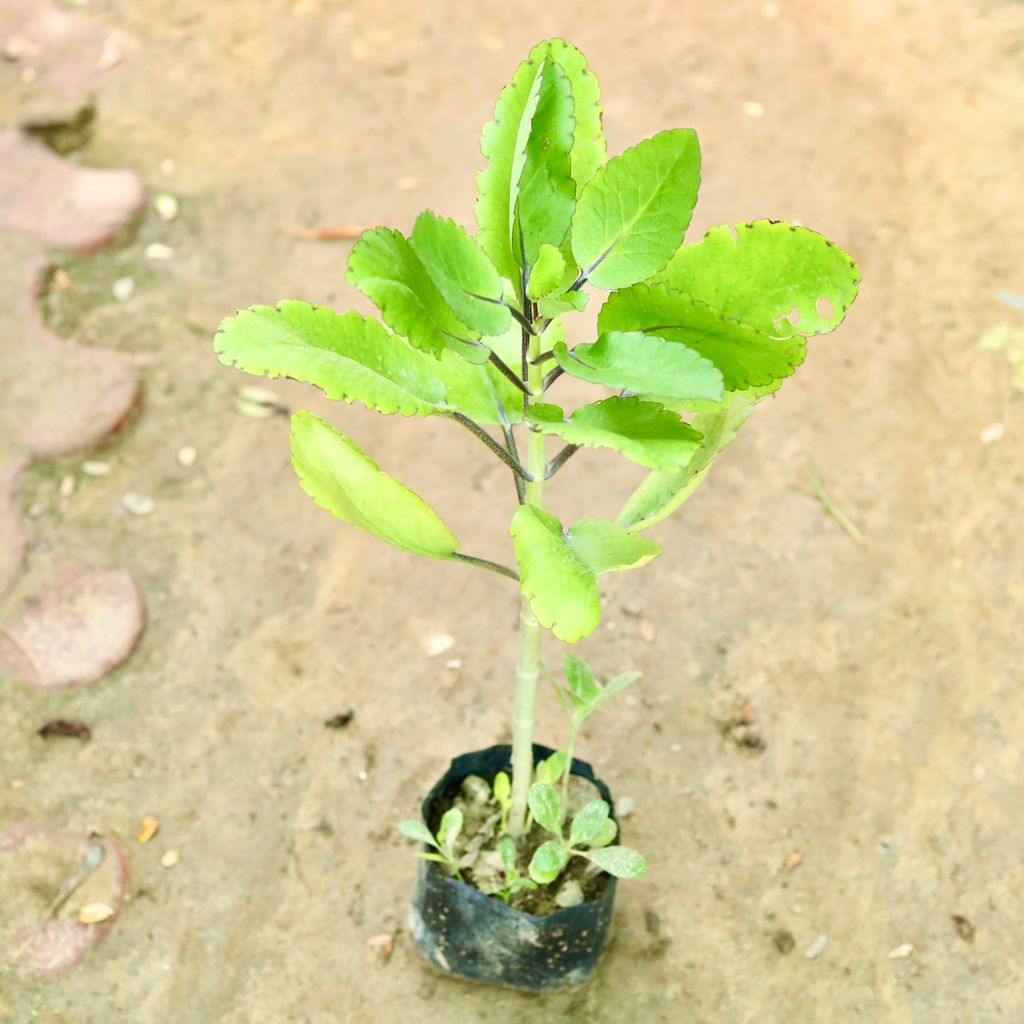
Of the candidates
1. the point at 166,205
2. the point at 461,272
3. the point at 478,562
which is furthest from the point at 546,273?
the point at 166,205

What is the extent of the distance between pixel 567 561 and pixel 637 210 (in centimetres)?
32

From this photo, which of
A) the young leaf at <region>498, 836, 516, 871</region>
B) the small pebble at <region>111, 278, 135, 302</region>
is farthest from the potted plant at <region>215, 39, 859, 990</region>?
the small pebble at <region>111, 278, 135, 302</region>

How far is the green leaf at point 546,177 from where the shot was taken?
97cm

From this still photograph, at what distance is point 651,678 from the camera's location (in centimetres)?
211

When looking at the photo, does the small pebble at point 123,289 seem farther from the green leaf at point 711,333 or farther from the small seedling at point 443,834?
the green leaf at point 711,333

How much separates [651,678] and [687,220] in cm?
126

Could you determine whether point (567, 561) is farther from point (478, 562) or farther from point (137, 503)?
point (137, 503)

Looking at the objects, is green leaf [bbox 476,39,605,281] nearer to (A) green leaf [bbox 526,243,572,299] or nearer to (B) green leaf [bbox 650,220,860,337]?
(A) green leaf [bbox 526,243,572,299]

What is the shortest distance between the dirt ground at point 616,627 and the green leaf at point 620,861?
0.43 m

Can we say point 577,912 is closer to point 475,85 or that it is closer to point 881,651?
point 881,651

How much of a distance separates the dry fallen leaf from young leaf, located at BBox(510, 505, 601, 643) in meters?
1.18

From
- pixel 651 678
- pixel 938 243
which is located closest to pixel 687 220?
pixel 651 678

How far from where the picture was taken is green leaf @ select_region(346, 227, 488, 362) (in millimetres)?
915

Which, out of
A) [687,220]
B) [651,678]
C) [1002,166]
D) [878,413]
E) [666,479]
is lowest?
[651,678]
